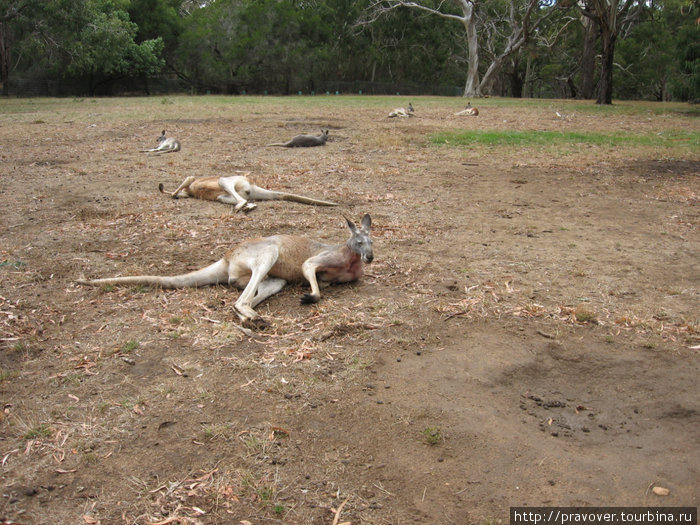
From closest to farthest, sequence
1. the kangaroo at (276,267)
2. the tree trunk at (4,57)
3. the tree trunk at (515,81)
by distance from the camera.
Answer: the kangaroo at (276,267) → the tree trunk at (4,57) → the tree trunk at (515,81)

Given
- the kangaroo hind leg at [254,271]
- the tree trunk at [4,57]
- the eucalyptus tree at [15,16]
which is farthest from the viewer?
the tree trunk at [4,57]

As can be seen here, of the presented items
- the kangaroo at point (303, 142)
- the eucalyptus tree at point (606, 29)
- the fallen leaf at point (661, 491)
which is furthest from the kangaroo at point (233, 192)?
the eucalyptus tree at point (606, 29)

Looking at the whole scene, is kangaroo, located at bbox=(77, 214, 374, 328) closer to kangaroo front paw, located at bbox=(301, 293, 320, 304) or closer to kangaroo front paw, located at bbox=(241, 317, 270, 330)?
kangaroo front paw, located at bbox=(301, 293, 320, 304)

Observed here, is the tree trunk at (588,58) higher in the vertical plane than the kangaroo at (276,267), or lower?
higher

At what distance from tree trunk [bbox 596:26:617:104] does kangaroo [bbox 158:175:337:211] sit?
A: 55.5ft

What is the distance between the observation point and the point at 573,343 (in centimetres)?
386

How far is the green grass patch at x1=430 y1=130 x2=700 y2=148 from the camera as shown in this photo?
11523 millimetres

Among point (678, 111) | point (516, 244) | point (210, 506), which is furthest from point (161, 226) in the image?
point (678, 111)

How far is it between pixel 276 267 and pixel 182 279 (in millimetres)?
757

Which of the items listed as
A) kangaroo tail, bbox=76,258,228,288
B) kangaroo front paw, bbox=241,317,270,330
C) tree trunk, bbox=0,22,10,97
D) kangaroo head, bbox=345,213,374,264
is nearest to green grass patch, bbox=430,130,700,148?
kangaroo head, bbox=345,213,374,264

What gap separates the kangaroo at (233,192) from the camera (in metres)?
7.14

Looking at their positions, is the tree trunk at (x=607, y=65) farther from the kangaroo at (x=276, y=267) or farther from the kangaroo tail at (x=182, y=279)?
the kangaroo tail at (x=182, y=279)

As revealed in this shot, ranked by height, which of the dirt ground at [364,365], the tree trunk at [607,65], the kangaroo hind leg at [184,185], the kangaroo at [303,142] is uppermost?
the tree trunk at [607,65]

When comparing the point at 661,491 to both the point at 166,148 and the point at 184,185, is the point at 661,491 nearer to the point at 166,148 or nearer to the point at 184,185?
the point at 184,185
